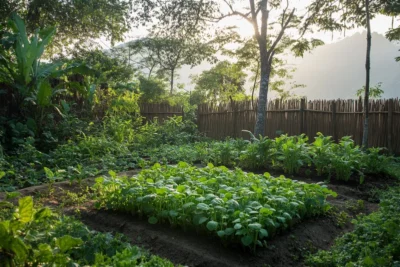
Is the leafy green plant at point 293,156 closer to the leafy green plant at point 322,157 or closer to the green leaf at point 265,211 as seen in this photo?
the leafy green plant at point 322,157

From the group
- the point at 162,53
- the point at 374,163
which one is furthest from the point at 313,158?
the point at 162,53

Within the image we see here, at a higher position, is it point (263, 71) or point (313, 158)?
point (263, 71)

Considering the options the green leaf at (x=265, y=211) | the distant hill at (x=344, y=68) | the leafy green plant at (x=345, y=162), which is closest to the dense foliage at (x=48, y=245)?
the green leaf at (x=265, y=211)

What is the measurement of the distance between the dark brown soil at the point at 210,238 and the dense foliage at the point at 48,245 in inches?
13.7

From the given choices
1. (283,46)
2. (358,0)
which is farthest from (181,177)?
(283,46)

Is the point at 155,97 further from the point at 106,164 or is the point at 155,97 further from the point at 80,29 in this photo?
the point at 106,164

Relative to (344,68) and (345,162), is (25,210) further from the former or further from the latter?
(344,68)

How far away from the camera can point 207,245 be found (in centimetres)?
327

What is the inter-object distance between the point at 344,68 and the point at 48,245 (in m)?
109

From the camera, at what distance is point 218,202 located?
323 cm

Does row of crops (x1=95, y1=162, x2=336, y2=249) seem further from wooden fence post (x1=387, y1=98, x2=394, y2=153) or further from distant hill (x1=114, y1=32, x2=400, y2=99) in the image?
distant hill (x1=114, y1=32, x2=400, y2=99)

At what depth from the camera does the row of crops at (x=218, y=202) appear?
3139 millimetres

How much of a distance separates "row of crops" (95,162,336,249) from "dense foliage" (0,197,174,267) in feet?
2.01

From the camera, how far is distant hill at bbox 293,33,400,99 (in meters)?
93.4
